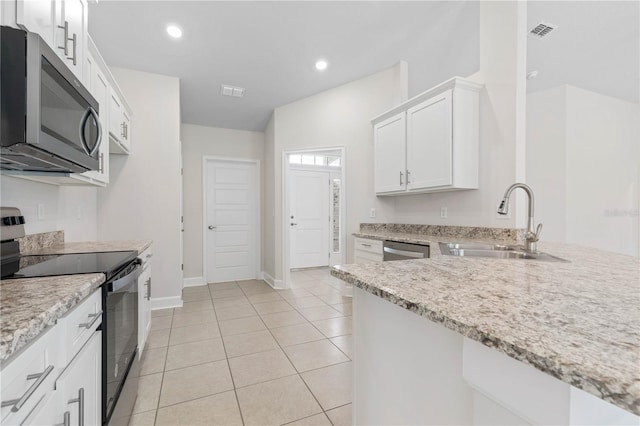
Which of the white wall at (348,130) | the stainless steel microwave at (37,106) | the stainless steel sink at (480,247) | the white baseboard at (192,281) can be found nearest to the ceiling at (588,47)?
the white wall at (348,130)

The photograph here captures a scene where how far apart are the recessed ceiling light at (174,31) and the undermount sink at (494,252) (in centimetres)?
303

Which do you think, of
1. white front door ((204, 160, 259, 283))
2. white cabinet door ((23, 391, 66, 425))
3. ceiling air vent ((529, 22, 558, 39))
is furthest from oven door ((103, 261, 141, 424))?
ceiling air vent ((529, 22, 558, 39))

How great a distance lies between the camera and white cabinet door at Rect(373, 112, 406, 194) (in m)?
3.22

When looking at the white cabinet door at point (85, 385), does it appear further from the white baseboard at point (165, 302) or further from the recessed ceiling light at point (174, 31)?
the recessed ceiling light at point (174, 31)

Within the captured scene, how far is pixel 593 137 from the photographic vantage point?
406 cm

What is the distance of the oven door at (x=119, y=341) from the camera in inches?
47.3

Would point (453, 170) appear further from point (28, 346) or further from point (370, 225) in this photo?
point (28, 346)

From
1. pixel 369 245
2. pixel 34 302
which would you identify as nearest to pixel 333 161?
pixel 369 245

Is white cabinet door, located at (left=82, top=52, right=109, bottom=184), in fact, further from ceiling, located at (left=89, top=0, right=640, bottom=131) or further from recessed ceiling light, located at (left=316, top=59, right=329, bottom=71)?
recessed ceiling light, located at (left=316, top=59, right=329, bottom=71)

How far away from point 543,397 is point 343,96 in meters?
4.07

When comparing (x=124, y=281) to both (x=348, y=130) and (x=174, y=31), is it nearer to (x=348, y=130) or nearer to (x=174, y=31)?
(x=174, y=31)

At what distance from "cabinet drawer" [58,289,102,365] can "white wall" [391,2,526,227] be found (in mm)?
2792

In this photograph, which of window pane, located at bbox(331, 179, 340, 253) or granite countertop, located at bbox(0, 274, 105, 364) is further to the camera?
window pane, located at bbox(331, 179, 340, 253)

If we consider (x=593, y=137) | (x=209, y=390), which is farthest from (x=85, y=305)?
(x=593, y=137)
